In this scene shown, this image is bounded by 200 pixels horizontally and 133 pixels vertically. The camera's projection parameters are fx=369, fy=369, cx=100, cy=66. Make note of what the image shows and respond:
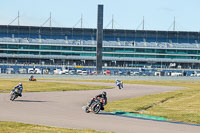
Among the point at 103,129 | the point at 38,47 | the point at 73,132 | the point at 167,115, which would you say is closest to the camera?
the point at 73,132

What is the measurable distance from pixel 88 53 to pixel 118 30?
18.2 metres

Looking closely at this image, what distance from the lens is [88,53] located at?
156125mm

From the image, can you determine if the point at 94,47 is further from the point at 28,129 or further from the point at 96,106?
the point at 28,129

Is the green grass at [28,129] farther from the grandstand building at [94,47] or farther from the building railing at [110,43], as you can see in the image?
the building railing at [110,43]

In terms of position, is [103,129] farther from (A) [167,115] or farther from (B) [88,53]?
(B) [88,53]

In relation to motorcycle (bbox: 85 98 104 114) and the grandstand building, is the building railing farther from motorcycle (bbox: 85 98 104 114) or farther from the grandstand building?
motorcycle (bbox: 85 98 104 114)

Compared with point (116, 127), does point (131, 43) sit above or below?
above

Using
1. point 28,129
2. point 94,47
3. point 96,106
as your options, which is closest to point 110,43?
point 94,47

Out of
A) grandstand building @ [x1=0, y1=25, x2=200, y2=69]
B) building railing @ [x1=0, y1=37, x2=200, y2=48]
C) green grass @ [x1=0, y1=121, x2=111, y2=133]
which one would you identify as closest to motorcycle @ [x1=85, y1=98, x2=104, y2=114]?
green grass @ [x1=0, y1=121, x2=111, y2=133]

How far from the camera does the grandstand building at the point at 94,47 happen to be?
155250 millimetres

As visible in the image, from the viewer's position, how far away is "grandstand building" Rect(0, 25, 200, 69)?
155 m

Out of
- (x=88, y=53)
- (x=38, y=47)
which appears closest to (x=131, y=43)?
(x=88, y=53)

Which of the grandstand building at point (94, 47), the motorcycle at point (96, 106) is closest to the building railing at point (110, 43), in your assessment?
the grandstand building at point (94, 47)

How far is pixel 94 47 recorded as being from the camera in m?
156
